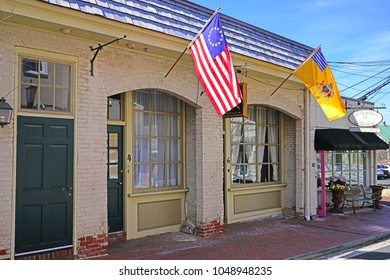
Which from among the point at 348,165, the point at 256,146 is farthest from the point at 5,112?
the point at 348,165

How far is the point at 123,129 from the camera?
8406 mm

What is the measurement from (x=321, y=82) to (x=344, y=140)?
12.0ft

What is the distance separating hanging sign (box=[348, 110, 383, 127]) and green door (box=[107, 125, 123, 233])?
855 cm

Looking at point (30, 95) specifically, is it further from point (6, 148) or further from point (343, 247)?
point (343, 247)

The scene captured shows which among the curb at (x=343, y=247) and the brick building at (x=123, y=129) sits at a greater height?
the brick building at (x=123, y=129)

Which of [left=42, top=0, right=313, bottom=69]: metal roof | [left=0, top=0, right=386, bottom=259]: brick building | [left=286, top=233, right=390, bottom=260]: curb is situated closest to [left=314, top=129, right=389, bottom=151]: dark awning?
[left=0, top=0, right=386, bottom=259]: brick building

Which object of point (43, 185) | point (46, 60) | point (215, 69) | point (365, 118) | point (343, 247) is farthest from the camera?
point (365, 118)

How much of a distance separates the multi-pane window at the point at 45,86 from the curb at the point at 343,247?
4933 mm

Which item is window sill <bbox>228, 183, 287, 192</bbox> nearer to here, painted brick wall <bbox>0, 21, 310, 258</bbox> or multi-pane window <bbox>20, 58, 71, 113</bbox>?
painted brick wall <bbox>0, 21, 310, 258</bbox>

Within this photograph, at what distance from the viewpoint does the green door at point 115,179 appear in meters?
8.16

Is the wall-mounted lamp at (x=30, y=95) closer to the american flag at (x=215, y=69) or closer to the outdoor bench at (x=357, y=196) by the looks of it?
the american flag at (x=215, y=69)

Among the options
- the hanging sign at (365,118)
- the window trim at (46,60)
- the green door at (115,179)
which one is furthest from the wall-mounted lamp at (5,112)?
the hanging sign at (365,118)

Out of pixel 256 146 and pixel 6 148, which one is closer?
pixel 6 148

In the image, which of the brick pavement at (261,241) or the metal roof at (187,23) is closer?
the metal roof at (187,23)
